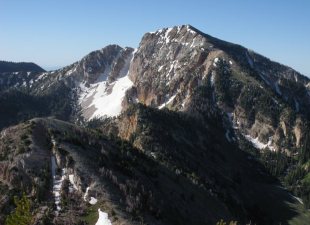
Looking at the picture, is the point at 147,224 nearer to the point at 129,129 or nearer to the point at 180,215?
the point at 180,215

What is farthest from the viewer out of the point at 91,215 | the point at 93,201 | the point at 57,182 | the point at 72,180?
the point at 72,180

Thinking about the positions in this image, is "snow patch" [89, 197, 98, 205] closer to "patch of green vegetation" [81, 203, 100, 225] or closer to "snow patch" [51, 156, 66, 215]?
"patch of green vegetation" [81, 203, 100, 225]

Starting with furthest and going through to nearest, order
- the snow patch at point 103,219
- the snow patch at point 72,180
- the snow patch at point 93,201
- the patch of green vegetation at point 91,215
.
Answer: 1. the snow patch at point 72,180
2. the snow patch at point 93,201
3. the patch of green vegetation at point 91,215
4. the snow patch at point 103,219

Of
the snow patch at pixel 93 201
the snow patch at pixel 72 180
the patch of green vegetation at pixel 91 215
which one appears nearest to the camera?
the patch of green vegetation at pixel 91 215

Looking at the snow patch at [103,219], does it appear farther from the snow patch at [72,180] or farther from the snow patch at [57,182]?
the snow patch at [72,180]

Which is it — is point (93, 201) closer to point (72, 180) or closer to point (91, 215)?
point (91, 215)

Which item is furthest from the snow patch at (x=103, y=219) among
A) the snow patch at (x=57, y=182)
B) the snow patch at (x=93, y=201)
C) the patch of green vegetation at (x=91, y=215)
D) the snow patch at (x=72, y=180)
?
the snow patch at (x=72, y=180)

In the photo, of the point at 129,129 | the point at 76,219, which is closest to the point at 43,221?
the point at 76,219

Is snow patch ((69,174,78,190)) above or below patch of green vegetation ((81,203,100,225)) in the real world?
above

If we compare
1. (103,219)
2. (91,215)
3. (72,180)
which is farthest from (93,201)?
(72,180)

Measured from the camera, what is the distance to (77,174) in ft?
260

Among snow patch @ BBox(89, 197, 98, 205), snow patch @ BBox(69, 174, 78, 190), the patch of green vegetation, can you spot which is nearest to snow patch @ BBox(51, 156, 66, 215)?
snow patch @ BBox(69, 174, 78, 190)

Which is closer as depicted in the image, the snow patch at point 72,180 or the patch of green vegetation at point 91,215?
the patch of green vegetation at point 91,215

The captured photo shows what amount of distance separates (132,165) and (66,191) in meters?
23.4
